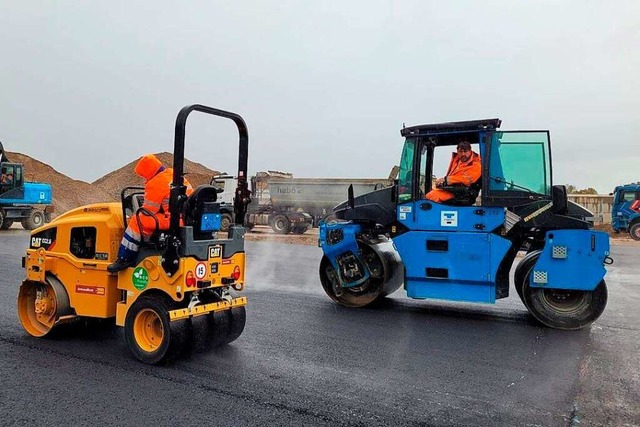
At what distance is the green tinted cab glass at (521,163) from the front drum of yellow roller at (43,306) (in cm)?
498

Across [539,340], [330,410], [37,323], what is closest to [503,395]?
[330,410]

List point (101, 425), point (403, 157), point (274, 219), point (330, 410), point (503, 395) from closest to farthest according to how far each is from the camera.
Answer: point (101, 425) < point (330, 410) < point (503, 395) < point (403, 157) < point (274, 219)

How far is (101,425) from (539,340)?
4439 mm

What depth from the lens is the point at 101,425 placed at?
353 centimetres

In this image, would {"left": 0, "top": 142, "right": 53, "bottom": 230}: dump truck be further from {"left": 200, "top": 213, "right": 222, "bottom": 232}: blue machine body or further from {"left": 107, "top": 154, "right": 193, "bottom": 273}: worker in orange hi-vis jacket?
{"left": 200, "top": 213, "right": 222, "bottom": 232}: blue machine body

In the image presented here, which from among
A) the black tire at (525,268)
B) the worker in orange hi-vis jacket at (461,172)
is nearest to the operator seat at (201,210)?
the worker in orange hi-vis jacket at (461,172)

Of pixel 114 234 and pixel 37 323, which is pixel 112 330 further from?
pixel 114 234

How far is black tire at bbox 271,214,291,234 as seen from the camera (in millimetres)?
24562

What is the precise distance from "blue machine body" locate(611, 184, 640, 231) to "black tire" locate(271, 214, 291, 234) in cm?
1455

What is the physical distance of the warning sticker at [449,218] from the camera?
688 cm

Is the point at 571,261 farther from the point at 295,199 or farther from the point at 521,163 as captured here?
the point at 295,199

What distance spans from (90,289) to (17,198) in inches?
824

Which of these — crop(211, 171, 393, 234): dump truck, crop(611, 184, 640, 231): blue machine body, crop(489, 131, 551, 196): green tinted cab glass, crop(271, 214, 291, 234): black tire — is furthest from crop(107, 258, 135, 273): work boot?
crop(611, 184, 640, 231): blue machine body

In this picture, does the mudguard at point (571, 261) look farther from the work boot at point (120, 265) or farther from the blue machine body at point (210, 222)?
the work boot at point (120, 265)
